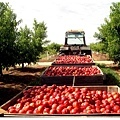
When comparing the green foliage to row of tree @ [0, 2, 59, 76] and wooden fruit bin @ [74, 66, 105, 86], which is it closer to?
row of tree @ [0, 2, 59, 76]

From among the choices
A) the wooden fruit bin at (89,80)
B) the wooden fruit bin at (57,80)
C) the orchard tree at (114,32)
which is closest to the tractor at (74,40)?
the orchard tree at (114,32)

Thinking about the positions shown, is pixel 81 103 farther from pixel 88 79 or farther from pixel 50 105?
pixel 88 79

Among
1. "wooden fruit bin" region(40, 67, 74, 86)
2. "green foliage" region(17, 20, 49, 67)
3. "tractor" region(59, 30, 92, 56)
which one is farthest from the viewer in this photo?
"green foliage" region(17, 20, 49, 67)

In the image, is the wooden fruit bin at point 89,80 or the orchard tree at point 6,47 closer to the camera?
the wooden fruit bin at point 89,80

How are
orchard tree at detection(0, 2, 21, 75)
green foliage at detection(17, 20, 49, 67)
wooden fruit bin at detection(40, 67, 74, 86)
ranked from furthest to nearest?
green foliage at detection(17, 20, 49, 67) < orchard tree at detection(0, 2, 21, 75) < wooden fruit bin at detection(40, 67, 74, 86)

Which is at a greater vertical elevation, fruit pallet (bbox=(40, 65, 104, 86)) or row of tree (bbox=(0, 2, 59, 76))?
row of tree (bbox=(0, 2, 59, 76))

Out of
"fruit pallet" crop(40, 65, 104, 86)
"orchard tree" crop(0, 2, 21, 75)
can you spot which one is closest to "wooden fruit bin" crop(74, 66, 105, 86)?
"fruit pallet" crop(40, 65, 104, 86)

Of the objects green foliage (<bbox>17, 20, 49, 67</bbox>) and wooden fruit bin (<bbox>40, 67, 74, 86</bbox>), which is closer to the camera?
wooden fruit bin (<bbox>40, 67, 74, 86</bbox>)

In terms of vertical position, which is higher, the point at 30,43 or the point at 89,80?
the point at 30,43

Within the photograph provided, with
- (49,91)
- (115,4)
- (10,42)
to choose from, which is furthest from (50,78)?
(115,4)

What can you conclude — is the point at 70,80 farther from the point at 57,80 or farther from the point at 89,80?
the point at 89,80

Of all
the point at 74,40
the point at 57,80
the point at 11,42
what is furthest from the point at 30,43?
the point at 57,80

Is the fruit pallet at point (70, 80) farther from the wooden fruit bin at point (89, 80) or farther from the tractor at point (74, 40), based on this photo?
the tractor at point (74, 40)

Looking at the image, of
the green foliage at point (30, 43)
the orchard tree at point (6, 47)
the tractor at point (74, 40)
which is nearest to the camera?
the orchard tree at point (6, 47)
